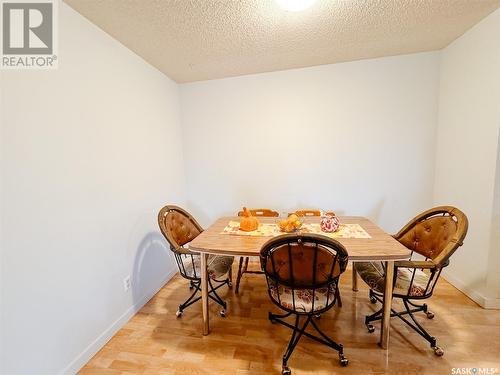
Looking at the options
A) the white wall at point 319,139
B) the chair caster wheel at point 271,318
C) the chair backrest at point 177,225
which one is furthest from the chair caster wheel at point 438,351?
the chair backrest at point 177,225

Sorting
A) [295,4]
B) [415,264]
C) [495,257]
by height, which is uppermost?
[295,4]

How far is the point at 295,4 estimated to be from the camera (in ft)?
4.77

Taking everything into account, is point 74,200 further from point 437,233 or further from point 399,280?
point 437,233

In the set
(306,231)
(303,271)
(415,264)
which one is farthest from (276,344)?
(415,264)

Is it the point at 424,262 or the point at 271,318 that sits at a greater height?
the point at 424,262

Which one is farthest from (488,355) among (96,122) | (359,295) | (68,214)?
(96,122)

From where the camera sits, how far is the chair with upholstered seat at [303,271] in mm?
1189

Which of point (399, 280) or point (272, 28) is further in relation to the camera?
point (272, 28)

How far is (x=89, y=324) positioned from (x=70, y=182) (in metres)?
0.98

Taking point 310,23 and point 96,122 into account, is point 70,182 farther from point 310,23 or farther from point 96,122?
point 310,23

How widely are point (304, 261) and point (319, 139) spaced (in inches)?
71.0

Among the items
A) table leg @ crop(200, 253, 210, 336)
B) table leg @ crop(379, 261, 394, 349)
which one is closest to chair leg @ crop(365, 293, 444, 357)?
table leg @ crop(379, 261, 394, 349)

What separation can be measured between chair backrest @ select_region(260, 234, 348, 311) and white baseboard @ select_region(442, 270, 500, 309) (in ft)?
5.23

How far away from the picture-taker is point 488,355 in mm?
1452
